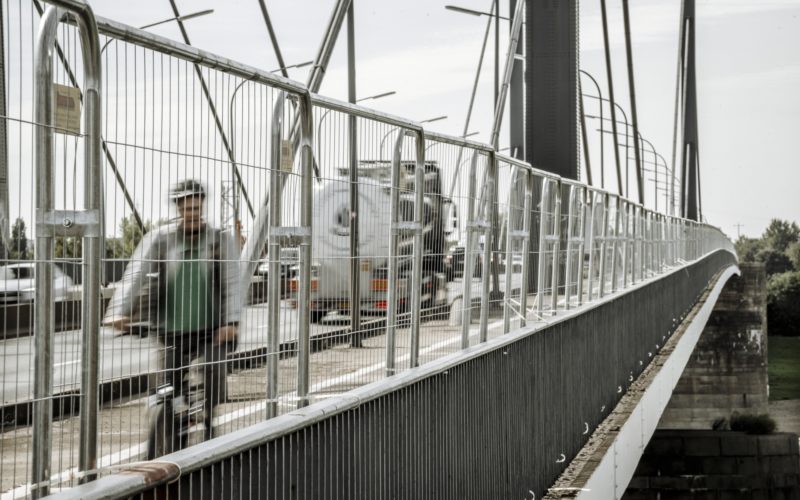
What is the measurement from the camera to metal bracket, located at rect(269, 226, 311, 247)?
4.35 m

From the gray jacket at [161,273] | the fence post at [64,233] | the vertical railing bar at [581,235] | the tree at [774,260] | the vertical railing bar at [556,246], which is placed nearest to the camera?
the fence post at [64,233]

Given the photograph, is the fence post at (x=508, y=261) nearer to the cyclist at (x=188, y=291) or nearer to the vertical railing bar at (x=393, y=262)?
the vertical railing bar at (x=393, y=262)

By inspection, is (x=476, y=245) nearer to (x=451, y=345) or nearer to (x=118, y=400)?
(x=451, y=345)

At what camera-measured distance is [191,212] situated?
3658mm

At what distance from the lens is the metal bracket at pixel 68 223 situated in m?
2.96

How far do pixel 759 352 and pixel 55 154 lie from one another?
53.6 m

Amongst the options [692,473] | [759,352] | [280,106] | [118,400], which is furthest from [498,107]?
[759,352]

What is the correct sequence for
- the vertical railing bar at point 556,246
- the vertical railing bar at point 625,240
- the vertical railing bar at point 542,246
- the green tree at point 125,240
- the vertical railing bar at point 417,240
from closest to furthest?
the green tree at point 125,240, the vertical railing bar at point 417,240, the vertical railing bar at point 542,246, the vertical railing bar at point 556,246, the vertical railing bar at point 625,240

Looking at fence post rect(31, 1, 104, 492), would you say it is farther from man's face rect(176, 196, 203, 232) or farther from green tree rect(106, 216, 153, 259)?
man's face rect(176, 196, 203, 232)

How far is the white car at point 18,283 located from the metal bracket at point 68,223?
0.29ft

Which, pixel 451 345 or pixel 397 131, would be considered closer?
pixel 397 131

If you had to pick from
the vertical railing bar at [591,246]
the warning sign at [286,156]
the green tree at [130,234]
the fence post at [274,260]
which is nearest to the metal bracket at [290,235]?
the fence post at [274,260]

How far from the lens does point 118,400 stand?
3.33 m

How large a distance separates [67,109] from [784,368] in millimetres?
106102
